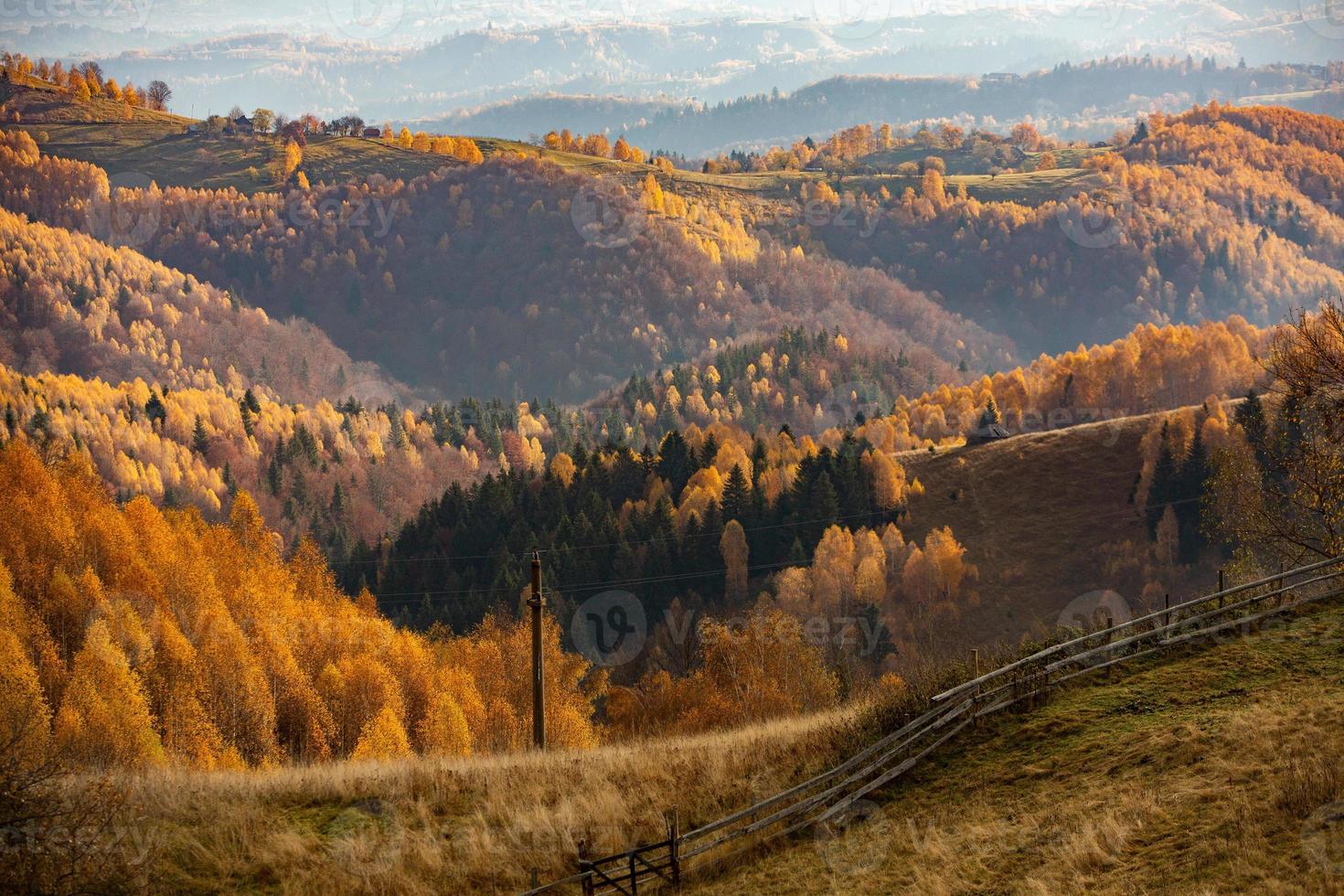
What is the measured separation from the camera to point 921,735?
27047 millimetres

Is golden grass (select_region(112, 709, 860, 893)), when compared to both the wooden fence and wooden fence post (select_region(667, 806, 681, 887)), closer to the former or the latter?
the wooden fence

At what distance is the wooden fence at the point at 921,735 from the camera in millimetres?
23281

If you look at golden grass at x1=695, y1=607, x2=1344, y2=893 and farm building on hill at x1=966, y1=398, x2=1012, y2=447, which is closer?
golden grass at x1=695, y1=607, x2=1344, y2=893

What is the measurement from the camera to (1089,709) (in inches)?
1069

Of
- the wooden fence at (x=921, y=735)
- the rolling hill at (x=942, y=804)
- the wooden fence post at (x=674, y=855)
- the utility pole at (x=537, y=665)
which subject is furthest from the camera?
the utility pole at (x=537, y=665)

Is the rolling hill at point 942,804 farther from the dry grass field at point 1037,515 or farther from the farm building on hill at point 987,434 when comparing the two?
the farm building on hill at point 987,434

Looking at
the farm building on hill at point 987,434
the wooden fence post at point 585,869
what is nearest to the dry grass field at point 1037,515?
the farm building on hill at point 987,434

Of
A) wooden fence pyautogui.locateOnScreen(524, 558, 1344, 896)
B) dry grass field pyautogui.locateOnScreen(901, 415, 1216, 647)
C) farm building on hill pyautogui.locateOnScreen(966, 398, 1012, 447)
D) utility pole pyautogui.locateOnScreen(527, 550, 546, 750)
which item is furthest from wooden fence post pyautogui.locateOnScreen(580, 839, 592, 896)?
farm building on hill pyautogui.locateOnScreen(966, 398, 1012, 447)

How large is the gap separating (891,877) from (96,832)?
14.5 m

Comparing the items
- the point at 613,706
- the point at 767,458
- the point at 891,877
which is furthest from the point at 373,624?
the point at 891,877

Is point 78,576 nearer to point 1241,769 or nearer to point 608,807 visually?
point 608,807

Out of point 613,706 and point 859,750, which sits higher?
point 859,750

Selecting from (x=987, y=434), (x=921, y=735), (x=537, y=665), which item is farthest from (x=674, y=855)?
(x=987, y=434)

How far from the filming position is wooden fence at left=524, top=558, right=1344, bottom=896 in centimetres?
2328
